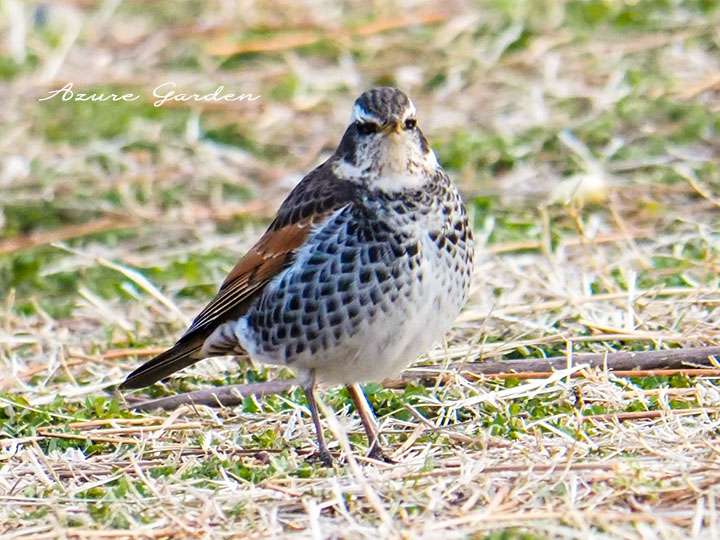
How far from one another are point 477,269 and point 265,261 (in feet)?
6.86

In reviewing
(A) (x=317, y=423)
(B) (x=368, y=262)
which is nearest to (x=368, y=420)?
(A) (x=317, y=423)

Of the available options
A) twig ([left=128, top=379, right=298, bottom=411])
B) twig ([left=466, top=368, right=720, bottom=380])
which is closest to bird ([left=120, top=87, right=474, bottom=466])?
twig ([left=128, top=379, right=298, bottom=411])

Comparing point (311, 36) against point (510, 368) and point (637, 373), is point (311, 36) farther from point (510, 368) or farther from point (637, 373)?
point (637, 373)

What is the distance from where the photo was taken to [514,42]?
11508 mm

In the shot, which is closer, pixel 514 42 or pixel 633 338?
pixel 633 338

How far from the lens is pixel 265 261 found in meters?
6.06

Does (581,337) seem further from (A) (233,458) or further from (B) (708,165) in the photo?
(B) (708,165)

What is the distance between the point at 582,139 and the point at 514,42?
1963 mm

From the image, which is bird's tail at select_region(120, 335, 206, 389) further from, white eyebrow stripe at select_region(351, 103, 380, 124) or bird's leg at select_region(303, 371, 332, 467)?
white eyebrow stripe at select_region(351, 103, 380, 124)

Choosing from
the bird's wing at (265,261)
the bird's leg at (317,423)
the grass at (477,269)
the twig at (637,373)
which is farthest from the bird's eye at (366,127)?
the twig at (637,373)

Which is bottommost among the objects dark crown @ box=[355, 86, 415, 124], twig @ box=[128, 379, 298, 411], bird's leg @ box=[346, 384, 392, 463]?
twig @ box=[128, 379, 298, 411]

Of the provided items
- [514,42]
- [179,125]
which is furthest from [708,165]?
[179,125]

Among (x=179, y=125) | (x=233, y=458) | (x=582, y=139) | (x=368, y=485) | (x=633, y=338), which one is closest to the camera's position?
(x=368, y=485)

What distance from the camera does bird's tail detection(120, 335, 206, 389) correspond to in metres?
6.46
